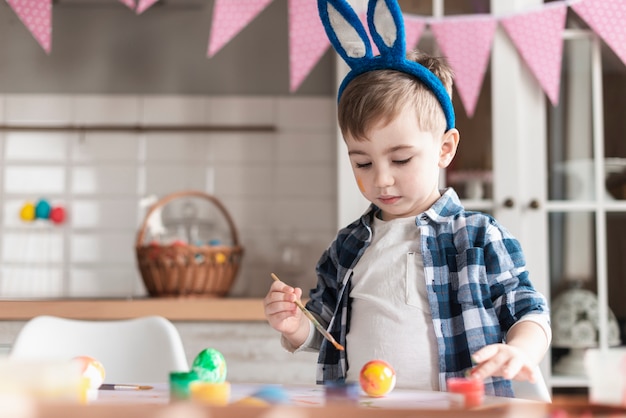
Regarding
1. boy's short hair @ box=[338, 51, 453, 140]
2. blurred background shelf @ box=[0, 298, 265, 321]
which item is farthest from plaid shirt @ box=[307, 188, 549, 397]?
blurred background shelf @ box=[0, 298, 265, 321]

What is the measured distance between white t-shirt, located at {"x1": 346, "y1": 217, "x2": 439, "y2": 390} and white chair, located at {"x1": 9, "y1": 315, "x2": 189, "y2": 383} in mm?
455

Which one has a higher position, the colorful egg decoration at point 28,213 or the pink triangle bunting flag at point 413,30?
the pink triangle bunting flag at point 413,30

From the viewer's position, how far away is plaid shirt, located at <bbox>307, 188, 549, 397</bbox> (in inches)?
41.3

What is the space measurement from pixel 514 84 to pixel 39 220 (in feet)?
5.35

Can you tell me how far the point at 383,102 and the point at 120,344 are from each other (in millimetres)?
756

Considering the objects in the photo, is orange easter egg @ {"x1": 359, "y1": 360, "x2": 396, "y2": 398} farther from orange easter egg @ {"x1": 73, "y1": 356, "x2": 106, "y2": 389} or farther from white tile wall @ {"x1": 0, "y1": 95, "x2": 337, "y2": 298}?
white tile wall @ {"x1": 0, "y1": 95, "x2": 337, "y2": 298}

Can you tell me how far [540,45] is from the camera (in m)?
2.31

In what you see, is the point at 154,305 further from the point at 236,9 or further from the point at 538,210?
the point at 538,210

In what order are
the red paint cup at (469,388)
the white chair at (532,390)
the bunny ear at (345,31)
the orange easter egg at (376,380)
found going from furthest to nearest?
the bunny ear at (345,31) → the white chair at (532,390) → the orange easter egg at (376,380) → the red paint cup at (469,388)

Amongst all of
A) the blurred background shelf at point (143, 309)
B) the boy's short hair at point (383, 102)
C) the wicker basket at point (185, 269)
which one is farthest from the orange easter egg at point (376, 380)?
the wicker basket at point (185, 269)

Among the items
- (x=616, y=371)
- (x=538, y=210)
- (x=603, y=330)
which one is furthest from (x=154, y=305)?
(x=616, y=371)

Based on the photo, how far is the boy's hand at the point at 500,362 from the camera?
2.48 ft

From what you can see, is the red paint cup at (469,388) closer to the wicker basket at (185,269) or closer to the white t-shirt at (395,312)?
the white t-shirt at (395,312)

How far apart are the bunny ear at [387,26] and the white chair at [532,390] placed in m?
0.48
